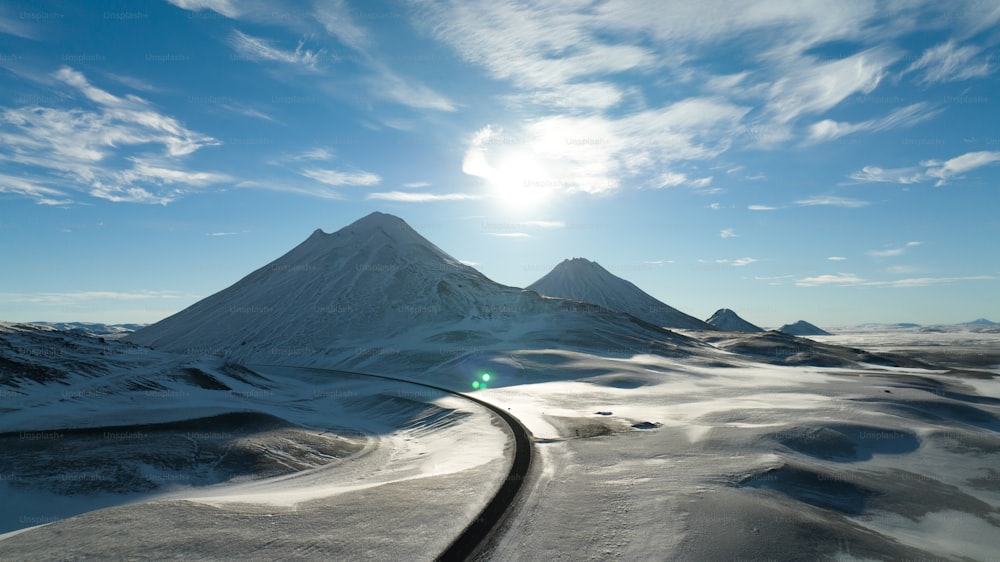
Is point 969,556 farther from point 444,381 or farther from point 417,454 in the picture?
point 444,381

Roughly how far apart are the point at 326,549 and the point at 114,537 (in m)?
6.26

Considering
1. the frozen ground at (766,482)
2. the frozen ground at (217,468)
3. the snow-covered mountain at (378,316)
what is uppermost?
the snow-covered mountain at (378,316)

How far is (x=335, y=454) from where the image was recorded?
30.2 metres

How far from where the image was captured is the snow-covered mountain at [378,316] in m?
102

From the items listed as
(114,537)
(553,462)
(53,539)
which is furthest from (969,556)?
(53,539)

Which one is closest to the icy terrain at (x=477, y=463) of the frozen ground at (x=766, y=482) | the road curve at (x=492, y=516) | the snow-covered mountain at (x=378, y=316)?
the frozen ground at (x=766, y=482)

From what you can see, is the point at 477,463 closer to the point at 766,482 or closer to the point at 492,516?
the point at 492,516

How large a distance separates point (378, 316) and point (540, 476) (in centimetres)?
11530

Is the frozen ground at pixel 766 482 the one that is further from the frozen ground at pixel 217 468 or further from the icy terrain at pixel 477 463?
the frozen ground at pixel 217 468

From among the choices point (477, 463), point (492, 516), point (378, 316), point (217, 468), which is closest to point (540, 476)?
point (477, 463)

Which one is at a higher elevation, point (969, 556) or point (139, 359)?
point (139, 359)

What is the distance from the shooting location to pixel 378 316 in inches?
5128

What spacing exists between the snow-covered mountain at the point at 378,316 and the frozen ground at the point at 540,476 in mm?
49024

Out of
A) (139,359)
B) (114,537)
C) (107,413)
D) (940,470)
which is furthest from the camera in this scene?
(139,359)
